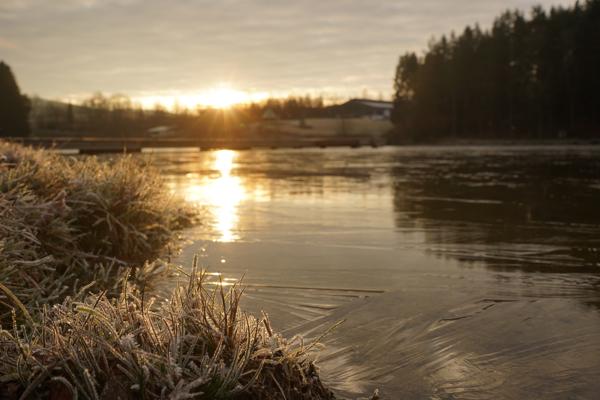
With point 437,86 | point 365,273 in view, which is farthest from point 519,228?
point 437,86

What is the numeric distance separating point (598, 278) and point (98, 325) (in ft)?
13.3

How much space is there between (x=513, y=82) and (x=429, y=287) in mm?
68429

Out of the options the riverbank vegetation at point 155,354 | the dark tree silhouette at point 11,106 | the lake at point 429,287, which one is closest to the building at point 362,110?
the dark tree silhouette at point 11,106

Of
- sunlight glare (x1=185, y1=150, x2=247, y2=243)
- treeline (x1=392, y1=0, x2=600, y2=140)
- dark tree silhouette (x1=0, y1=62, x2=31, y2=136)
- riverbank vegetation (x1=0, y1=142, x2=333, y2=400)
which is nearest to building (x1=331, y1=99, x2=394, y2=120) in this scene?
treeline (x1=392, y1=0, x2=600, y2=140)

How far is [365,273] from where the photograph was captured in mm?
4672

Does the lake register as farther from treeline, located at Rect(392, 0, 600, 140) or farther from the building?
the building

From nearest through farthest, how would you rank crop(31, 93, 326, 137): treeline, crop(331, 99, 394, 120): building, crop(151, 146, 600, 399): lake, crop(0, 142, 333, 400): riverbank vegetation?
crop(0, 142, 333, 400): riverbank vegetation < crop(151, 146, 600, 399): lake < crop(31, 93, 326, 137): treeline < crop(331, 99, 394, 120): building

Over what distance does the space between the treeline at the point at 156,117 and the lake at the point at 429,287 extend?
76507 millimetres

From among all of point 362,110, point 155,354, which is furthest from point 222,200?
point 362,110

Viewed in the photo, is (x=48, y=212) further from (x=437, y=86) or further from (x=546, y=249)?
(x=437, y=86)

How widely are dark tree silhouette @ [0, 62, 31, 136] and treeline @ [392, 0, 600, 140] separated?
166 ft

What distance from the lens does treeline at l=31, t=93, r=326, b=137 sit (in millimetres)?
97375

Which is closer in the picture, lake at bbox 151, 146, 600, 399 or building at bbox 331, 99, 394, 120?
lake at bbox 151, 146, 600, 399

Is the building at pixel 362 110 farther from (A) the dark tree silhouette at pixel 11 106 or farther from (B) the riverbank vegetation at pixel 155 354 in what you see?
(B) the riverbank vegetation at pixel 155 354
